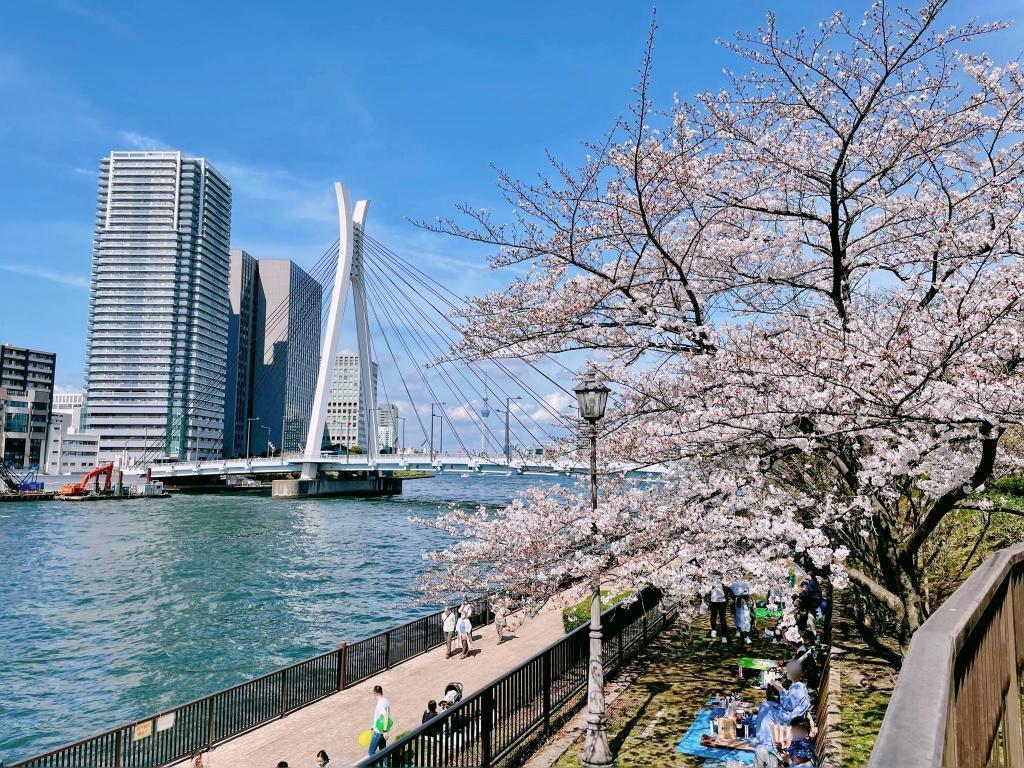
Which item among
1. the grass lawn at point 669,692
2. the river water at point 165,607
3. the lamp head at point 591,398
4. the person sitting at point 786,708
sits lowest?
the river water at point 165,607

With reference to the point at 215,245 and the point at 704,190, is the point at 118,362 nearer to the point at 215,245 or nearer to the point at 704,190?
the point at 215,245

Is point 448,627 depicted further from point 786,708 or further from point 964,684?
point 964,684

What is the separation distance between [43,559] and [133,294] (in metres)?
137

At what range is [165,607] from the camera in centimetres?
2772

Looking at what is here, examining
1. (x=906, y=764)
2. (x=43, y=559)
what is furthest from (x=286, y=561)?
(x=906, y=764)

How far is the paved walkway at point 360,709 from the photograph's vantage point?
11.8 m

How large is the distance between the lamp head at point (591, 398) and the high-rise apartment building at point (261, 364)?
17104 centimetres

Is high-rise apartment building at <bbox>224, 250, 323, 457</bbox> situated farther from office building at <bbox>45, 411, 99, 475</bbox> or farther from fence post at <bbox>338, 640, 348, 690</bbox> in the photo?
fence post at <bbox>338, 640, 348, 690</bbox>

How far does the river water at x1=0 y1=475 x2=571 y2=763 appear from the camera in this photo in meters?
18.0

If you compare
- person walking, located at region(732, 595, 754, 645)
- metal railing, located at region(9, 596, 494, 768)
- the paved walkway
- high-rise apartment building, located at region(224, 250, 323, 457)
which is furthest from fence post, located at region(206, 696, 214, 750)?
high-rise apartment building, located at region(224, 250, 323, 457)

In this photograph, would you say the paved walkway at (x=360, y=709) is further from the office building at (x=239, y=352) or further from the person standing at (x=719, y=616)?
the office building at (x=239, y=352)

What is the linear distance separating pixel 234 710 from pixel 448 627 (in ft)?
18.8

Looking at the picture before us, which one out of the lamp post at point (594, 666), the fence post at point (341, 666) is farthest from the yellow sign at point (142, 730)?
the lamp post at point (594, 666)

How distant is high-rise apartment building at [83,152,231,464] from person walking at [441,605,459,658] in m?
151
